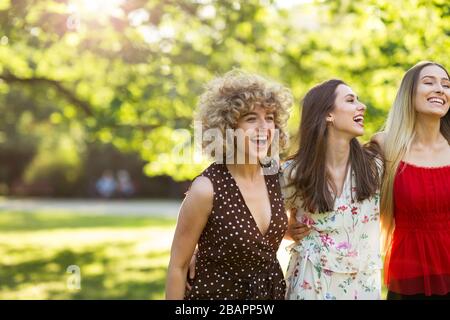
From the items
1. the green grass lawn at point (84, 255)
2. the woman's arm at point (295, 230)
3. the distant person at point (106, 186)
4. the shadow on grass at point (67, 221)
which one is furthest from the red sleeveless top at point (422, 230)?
the distant person at point (106, 186)

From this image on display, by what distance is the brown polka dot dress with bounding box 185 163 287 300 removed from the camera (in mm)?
3215

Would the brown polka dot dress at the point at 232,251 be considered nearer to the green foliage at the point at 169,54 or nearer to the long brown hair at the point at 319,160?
the long brown hair at the point at 319,160

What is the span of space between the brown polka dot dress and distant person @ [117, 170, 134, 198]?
87.7ft

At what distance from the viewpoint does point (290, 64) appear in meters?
9.81

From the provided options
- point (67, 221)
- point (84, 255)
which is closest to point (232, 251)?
point (84, 255)

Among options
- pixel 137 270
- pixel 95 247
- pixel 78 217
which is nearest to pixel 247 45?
pixel 137 270

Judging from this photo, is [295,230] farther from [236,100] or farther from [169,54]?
[169,54]

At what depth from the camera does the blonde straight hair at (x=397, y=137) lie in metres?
3.83

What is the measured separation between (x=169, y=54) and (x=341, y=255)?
683 centimetres

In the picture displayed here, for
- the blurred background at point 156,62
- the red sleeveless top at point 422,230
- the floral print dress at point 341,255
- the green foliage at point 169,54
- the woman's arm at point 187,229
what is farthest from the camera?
the green foliage at point 169,54

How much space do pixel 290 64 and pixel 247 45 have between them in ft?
2.31

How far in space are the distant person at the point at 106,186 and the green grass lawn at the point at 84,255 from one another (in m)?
7.62

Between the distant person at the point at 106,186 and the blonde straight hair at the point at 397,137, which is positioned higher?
the blonde straight hair at the point at 397,137
